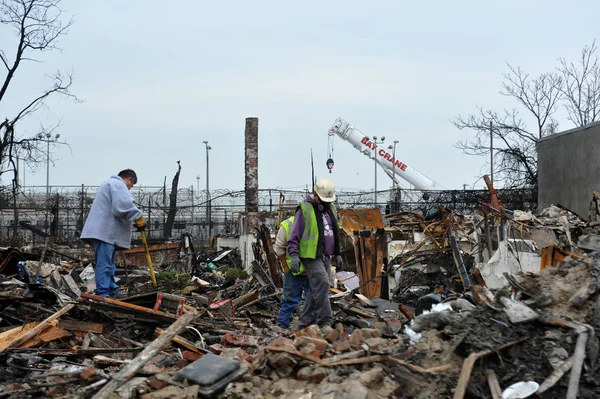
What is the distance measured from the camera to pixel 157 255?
15.7 m

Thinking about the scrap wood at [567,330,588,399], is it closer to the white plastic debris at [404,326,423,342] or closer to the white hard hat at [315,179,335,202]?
the white plastic debris at [404,326,423,342]

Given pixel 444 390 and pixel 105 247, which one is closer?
pixel 444 390

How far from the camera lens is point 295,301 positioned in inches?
270

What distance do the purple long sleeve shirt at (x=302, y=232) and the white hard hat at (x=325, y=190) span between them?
0.35 ft

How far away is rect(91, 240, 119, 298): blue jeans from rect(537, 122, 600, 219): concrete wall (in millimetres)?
13784

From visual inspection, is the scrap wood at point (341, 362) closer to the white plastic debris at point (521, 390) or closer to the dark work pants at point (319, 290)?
the white plastic debris at point (521, 390)

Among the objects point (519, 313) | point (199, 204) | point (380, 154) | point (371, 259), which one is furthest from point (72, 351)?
point (380, 154)

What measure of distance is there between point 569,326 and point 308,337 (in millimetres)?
1705

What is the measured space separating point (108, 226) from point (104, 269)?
482 millimetres

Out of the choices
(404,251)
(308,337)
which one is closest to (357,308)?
(404,251)

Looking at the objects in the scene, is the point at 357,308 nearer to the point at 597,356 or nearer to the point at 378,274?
the point at 378,274

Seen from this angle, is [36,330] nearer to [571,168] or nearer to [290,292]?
[290,292]

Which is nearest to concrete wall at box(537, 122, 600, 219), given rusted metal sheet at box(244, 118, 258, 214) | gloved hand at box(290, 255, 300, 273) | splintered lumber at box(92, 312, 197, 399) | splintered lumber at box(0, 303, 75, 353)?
rusted metal sheet at box(244, 118, 258, 214)

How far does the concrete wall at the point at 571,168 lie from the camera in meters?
17.4
